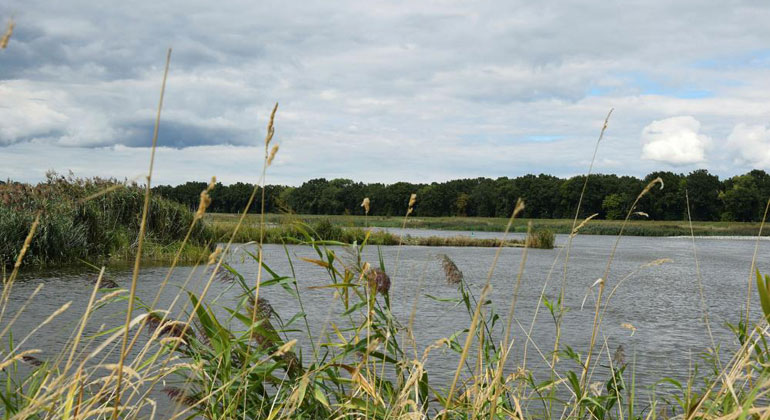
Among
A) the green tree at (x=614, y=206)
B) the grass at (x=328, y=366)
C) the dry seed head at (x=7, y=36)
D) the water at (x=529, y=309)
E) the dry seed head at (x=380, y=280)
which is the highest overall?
the green tree at (x=614, y=206)

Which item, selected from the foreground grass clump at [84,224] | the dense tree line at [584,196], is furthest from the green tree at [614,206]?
the foreground grass clump at [84,224]

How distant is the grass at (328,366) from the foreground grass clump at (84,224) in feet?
12.6

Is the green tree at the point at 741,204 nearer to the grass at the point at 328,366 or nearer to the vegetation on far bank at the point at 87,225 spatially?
the vegetation on far bank at the point at 87,225

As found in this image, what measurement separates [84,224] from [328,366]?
11.8m

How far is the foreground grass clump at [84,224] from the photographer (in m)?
11.1

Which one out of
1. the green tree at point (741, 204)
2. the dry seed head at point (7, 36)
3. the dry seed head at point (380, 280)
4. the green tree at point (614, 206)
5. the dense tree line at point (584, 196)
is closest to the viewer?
the dry seed head at point (7, 36)

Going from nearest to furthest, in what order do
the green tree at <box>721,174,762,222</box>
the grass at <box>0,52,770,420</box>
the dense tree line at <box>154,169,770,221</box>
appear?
the grass at <box>0,52,770,420</box> < the dense tree line at <box>154,169,770,221</box> < the green tree at <box>721,174,762,222</box>

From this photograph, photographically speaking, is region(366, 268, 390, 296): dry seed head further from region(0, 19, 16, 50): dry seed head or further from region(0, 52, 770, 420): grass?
region(0, 19, 16, 50): dry seed head

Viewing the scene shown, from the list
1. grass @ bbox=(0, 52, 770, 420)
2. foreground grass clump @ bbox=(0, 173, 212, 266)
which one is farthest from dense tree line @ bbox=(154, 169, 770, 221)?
grass @ bbox=(0, 52, 770, 420)

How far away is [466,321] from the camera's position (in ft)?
23.5

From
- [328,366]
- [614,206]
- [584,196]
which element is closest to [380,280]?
[328,366]

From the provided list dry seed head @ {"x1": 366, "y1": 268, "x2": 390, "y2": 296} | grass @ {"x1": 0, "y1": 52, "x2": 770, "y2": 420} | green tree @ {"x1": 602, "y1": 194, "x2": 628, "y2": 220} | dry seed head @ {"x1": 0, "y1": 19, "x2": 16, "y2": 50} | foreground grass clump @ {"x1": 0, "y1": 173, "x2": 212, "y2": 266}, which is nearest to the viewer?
dry seed head @ {"x1": 0, "y1": 19, "x2": 16, "y2": 50}

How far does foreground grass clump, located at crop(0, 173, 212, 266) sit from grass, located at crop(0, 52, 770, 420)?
385 centimetres

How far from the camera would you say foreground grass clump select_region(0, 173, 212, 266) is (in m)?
11.1
